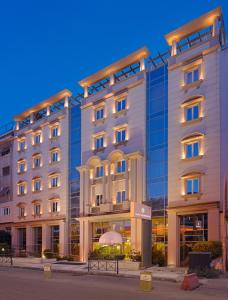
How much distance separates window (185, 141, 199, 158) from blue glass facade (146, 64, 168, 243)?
2322 mm

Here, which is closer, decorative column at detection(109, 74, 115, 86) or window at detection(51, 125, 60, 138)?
decorative column at detection(109, 74, 115, 86)

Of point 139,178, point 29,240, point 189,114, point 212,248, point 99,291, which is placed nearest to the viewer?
point 99,291

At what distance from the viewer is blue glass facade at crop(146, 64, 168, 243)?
36.4 m

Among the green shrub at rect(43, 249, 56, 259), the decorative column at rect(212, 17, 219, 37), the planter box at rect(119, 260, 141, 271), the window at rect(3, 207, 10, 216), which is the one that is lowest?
the green shrub at rect(43, 249, 56, 259)

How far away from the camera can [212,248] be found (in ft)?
95.7

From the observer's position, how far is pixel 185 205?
111 feet

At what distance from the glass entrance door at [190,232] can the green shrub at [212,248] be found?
266 cm

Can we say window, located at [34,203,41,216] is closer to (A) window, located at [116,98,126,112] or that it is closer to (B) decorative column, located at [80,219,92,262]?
(B) decorative column, located at [80,219,92,262]

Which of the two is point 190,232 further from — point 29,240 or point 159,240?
point 29,240

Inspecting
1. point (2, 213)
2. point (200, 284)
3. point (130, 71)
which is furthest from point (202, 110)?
point (2, 213)

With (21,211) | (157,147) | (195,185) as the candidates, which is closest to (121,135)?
(157,147)

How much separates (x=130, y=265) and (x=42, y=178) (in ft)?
76.5

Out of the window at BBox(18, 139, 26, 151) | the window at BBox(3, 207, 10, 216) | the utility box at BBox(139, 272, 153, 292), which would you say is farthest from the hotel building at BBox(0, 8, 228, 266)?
the utility box at BBox(139, 272, 153, 292)

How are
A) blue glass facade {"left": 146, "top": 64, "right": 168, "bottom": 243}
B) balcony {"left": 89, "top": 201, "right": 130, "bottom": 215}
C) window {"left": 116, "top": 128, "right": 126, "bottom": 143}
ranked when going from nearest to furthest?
blue glass facade {"left": 146, "top": 64, "right": 168, "bottom": 243}
balcony {"left": 89, "top": 201, "right": 130, "bottom": 215}
window {"left": 116, "top": 128, "right": 126, "bottom": 143}
